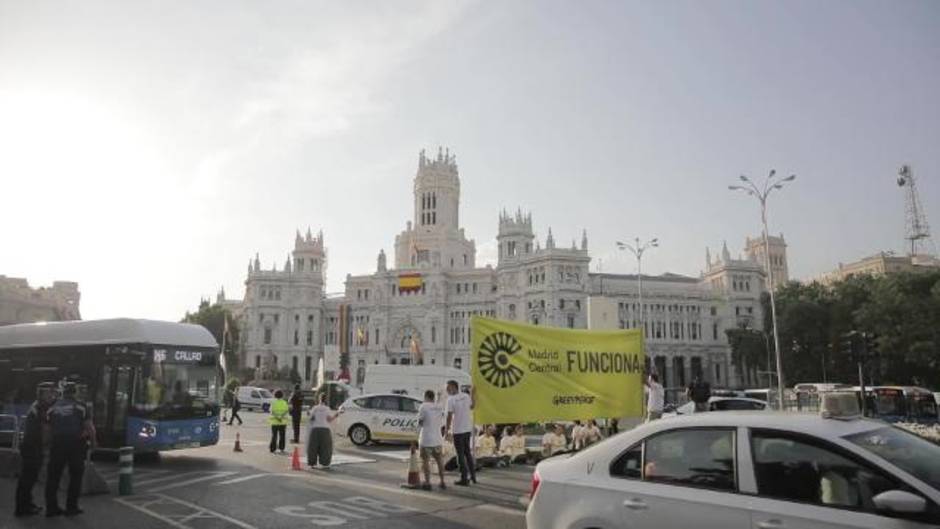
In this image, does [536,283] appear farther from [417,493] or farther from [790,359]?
[417,493]

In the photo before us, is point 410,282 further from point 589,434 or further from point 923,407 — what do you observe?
point 589,434

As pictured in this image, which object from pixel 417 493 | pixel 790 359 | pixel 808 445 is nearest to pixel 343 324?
pixel 790 359

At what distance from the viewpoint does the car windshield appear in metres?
4.40

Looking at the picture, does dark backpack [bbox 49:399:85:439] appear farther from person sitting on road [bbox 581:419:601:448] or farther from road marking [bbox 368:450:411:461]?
person sitting on road [bbox 581:419:601:448]

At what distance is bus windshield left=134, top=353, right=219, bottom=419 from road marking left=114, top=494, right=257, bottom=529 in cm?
388

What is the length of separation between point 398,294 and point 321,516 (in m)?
97.4

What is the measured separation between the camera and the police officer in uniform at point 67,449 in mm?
9758

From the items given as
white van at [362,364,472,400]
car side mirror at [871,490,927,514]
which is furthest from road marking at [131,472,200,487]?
white van at [362,364,472,400]

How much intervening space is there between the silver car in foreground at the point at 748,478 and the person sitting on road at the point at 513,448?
997cm

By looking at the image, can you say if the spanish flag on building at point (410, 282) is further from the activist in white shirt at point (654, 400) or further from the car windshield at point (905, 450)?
the car windshield at point (905, 450)

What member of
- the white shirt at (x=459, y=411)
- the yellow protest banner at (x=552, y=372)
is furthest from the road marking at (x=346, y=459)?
the white shirt at (x=459, y=411)

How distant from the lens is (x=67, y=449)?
32.9ft

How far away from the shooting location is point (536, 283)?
93688mm

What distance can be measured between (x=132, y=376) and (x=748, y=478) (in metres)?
13.8
